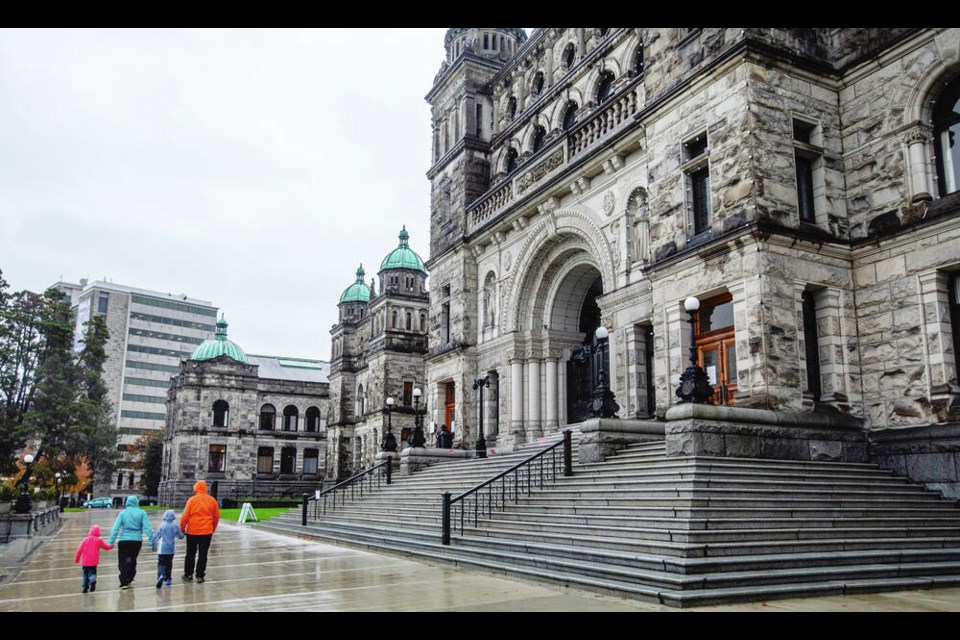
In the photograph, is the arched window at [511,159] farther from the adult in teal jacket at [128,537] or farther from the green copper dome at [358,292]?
the green copper dome at [358,292]

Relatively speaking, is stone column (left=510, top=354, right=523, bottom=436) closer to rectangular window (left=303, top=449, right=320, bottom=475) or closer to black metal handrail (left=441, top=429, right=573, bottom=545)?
black metal handrail (left=441, top=429, right=573, bottom=545)

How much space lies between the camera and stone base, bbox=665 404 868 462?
1516cm

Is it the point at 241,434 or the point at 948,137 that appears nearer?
the point at 948,137

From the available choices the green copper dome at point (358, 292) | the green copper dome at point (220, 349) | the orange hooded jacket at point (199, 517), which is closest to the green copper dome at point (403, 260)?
the green copper dome at point (358, 292)

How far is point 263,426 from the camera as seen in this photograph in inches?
2744

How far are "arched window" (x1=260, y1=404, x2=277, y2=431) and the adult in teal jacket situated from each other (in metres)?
58.9

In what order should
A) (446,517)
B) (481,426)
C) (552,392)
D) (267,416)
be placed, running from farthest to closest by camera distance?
(267,416), (552,392), (481,426), (446,517)

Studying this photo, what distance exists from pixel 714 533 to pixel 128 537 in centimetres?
867

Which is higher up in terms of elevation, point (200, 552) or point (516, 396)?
point (516, 396)

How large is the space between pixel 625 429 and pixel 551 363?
31.4 feet

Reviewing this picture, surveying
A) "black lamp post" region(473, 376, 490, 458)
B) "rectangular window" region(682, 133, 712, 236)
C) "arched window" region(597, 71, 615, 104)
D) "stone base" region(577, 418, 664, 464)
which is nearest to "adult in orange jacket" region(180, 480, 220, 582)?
"stone base" region(577, 418, 664, 464)

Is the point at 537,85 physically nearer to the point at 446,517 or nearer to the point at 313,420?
the point at 446,517

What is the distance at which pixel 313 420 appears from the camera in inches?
2830

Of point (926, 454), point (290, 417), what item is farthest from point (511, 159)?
point (290, 417)
